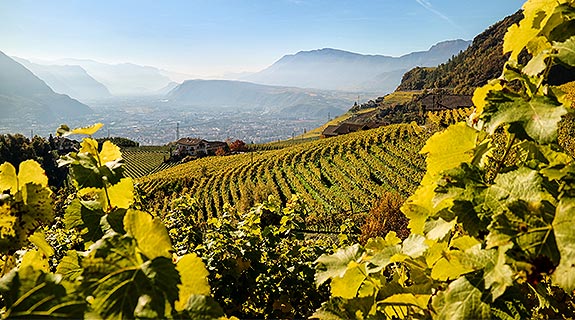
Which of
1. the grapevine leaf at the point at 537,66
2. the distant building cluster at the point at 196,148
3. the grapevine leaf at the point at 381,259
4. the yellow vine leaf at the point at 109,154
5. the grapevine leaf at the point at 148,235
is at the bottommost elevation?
the distant building cluster at the point at 196,148

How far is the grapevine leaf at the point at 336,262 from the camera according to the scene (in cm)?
134

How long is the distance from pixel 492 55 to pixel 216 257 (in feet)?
389

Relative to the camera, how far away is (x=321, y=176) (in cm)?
3938

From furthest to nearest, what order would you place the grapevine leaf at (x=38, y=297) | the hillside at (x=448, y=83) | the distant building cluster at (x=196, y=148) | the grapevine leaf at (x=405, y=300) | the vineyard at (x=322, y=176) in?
1. the distant building cluster at (x=196, y=148)
2. the hillside at (x=448, y=83)
3. the vineyard at (x=322, y=176)
4. the grapevine leaf at (x=405, y=300)
5. the grapevine leaf at (x=38, y=297)

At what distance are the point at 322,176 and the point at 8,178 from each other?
38.5 metres

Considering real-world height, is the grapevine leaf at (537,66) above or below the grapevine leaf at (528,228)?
above

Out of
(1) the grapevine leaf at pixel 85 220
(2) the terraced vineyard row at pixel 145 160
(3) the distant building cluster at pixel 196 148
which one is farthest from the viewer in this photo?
(3) the distant building cluster at pixel 196 148

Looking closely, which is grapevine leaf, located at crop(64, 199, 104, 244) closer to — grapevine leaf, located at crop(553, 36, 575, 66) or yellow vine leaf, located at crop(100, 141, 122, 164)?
yellow vine leaf, located at crop(100, 141, 122, 164)

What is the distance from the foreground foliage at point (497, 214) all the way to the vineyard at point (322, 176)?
29726mm

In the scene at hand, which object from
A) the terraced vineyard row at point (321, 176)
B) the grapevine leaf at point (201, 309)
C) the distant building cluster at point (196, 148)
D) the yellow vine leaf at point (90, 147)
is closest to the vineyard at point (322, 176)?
the terraced vineyard row at point (321, 176)

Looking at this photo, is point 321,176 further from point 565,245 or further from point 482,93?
point 565,245

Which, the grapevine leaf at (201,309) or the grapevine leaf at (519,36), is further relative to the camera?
the grapevine leaf at (519,36)

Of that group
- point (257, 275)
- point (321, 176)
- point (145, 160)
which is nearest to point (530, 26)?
point (257, 275)

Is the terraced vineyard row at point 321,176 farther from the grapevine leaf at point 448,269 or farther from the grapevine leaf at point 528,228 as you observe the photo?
the grapevine leaf at point 528,228
